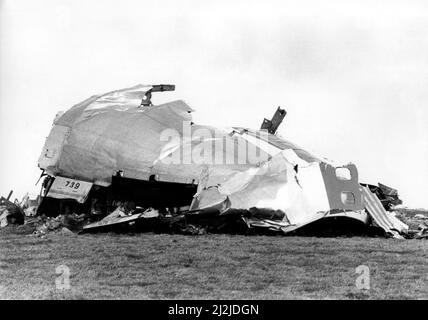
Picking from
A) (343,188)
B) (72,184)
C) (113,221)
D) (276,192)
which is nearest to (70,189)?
(72,184)

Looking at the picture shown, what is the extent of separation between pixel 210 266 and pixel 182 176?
19.4 feet

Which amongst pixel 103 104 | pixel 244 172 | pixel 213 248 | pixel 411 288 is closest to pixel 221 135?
pixel 244 172

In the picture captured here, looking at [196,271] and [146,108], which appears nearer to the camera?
[196,271]

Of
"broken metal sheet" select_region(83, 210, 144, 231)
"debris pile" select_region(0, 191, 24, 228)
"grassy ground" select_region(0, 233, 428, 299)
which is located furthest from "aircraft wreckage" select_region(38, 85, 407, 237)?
"grassy ground" select_region(0, 233, 428, 299)

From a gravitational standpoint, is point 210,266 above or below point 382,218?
below

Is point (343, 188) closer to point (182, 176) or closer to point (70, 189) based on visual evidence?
point (182, 176)

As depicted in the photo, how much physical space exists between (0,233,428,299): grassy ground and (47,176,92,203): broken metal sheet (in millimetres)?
2362

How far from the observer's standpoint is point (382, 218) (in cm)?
1623

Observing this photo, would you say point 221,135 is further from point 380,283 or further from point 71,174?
point 380,283

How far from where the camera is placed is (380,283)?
993 centimetres

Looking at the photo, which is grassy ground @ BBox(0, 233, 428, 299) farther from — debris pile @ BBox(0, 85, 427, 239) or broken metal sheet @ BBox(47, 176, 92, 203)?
broken metal sheet @ BBox(47, 176, 92, 203)

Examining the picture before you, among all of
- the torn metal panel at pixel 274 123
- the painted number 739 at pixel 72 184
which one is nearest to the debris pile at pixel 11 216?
the painted number 739 at pixel 72 184
